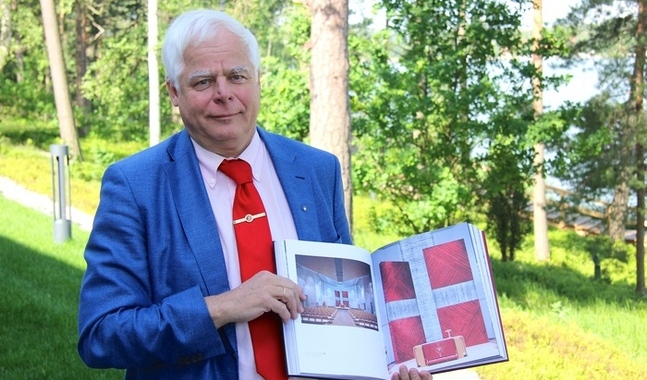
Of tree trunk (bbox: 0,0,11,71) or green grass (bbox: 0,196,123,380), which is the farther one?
tree trunk (bbox: 0,0,11,71)

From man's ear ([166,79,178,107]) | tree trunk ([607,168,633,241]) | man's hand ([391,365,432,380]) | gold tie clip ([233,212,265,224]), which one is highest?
man's ear ([166,79,178,107])

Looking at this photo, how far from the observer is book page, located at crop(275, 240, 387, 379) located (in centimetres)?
232

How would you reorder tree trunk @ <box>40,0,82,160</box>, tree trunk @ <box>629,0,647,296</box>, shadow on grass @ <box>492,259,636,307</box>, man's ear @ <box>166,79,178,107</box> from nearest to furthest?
man's ear @ <box>166,79,178,107</box>, shadow on grass @ <box>492,259,636,307</box>, tree trunk @ <box>40,0,82,160</box>, tree trunk @ <box>629,0,647,296</box>

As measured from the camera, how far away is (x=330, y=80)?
30.5 ft

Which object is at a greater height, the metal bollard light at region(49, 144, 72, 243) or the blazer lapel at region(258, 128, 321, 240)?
the blazer lapel at region(258, 128, 321, 240)

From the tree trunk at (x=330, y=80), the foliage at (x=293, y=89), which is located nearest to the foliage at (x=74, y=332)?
the tree trunk at (x=330, y=80)

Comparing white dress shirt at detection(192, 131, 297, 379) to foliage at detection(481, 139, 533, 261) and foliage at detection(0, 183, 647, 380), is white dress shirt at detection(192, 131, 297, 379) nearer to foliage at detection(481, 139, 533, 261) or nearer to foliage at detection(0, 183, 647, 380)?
foliage at detection(0, 183, 647, 380)

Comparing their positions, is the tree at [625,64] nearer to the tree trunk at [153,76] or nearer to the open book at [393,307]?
the tree trunk at [153,76]

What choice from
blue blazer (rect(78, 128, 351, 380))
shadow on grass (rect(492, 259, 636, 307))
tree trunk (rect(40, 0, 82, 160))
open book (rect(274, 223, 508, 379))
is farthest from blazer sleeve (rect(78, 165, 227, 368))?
tree trunk (rect(40, 0, 82, 160))

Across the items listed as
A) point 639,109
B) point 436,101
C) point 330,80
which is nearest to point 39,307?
point 330,80

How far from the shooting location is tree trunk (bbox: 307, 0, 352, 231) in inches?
366

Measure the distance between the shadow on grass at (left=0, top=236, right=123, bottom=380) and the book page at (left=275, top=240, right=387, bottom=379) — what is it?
3.63 metres

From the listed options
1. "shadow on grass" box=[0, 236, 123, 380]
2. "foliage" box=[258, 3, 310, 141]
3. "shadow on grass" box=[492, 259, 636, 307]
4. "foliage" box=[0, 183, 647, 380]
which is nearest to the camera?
"shadow on grass" box=[0, 236, 123, 380]

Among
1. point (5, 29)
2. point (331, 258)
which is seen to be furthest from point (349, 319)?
point (5, 29)
